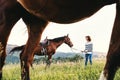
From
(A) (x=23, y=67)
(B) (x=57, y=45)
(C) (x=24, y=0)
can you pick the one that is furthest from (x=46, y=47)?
(C) (x=24, y=0)

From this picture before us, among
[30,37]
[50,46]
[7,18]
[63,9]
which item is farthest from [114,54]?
[50,46]

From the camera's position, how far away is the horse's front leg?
9.47ft

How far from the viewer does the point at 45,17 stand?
12.5 feet

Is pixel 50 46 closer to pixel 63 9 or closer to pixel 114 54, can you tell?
pixel 63 9

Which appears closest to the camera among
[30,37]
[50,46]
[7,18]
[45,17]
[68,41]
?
[45,17]

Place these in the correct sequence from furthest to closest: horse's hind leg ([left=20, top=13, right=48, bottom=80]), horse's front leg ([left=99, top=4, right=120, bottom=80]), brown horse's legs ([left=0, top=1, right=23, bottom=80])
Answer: horse's hind leg ([left=20, top=13, right=48, bottom=80])
brown horse's legs ([left=0, top=1, right=23, bottom=80])
horse's front leg ([left=99, top=4, right=120, bottom=80])

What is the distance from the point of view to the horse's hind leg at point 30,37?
552 centimetres

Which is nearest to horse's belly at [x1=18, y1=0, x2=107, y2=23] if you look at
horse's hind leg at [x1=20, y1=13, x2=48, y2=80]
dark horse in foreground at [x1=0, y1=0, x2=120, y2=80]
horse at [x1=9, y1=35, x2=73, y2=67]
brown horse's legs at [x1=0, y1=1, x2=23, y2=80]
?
dark horse in foreground at [x1=0, y1=0, x2=120, y2=80]

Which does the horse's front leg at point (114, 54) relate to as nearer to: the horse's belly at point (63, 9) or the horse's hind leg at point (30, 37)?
the horse's belly at point (63, 9)

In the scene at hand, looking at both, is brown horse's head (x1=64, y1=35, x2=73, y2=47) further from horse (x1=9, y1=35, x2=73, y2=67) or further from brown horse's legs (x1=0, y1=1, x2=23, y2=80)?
brown horse's legs (x1=0, y1=1, x2=23, y2=80)

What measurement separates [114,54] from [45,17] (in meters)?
1.07

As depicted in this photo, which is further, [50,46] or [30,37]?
[50,46]

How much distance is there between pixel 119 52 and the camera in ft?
9.68

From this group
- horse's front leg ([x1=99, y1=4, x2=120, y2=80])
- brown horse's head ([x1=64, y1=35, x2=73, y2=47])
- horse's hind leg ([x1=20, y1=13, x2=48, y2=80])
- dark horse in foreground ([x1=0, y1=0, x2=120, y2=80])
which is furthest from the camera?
brown horse's head ([x1=64, y1=35, x2=73, y2=47])
